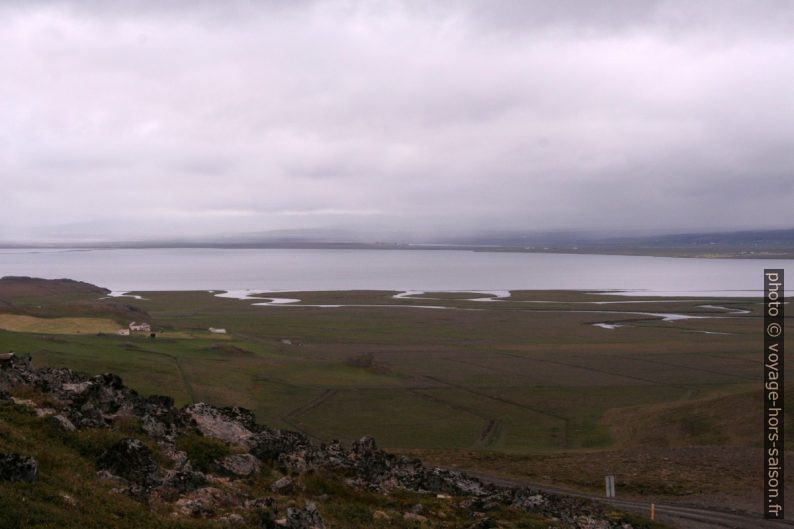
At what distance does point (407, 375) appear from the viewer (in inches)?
1966

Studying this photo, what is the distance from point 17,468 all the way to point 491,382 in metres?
38.6

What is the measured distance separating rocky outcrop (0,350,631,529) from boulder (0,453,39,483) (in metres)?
0.02

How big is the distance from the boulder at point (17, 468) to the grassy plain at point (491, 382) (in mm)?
18019

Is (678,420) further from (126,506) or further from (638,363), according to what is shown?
(126,506)

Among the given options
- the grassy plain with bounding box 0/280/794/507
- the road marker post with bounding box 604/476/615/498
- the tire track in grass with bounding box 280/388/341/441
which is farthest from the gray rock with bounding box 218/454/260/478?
the tire track in grass with bounding box 280/388/341/441

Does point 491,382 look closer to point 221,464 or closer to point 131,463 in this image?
point 221,464

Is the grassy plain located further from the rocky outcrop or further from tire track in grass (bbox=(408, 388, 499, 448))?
the rocky outcrop

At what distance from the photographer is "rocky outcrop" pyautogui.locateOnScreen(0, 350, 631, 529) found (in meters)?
13.0

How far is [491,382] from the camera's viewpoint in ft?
156

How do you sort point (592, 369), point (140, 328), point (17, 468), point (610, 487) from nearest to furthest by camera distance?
1. point (17, 468)
2. point (610, 487)
3. point (592, 369)
4. point (140, 328)

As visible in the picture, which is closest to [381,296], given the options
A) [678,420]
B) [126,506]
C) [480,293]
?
[480,293]

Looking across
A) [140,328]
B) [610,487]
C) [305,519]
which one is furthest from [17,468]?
[140,328]

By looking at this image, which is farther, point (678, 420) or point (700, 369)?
point (700, 369)

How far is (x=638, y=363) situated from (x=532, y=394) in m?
16.1
